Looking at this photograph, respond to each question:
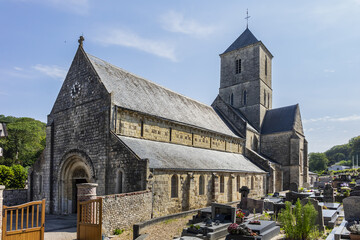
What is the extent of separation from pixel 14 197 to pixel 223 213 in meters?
17.4

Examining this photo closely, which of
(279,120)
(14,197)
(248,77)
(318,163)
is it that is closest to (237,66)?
(248,77)

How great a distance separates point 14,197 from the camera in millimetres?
21969

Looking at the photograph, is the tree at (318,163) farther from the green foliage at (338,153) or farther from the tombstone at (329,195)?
the tombstone at (329,195)

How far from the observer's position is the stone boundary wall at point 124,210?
41.1 feet

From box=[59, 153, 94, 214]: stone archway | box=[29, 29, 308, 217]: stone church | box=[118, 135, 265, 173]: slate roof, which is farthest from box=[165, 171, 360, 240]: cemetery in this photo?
box=[59, 153, 94, 214]: stone archway

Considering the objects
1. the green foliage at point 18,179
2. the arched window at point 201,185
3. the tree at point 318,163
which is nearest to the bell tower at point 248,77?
the arched window at point 201,185

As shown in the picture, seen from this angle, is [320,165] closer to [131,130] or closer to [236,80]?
[236,80]

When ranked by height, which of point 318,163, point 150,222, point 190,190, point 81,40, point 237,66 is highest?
point 237,66

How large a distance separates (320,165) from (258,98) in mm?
71062

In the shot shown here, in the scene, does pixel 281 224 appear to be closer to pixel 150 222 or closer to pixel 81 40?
pixel 150 222

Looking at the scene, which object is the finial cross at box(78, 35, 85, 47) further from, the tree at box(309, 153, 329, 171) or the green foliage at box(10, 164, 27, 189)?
the tree at box(309, 153, 329, 171)

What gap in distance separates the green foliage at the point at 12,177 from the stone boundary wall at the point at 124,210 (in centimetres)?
2116

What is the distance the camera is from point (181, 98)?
90.5ft

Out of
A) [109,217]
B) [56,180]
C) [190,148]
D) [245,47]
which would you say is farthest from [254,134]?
[109,217]
